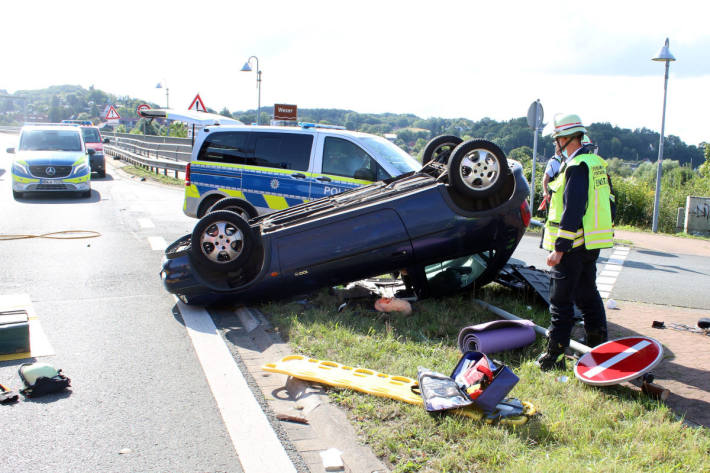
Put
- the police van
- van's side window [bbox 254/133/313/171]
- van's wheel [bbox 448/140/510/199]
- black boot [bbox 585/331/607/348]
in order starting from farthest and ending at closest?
van's side window [bbox 254/133/313/171] → the police van → van's wheel [bbox 448/140/510/199] → black boot [bbox 585/331/607/348]

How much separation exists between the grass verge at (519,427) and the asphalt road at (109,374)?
93cm

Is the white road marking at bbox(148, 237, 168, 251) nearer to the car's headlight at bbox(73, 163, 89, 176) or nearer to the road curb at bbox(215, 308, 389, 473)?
the road curb at bbox(215, 308, 389, 473)

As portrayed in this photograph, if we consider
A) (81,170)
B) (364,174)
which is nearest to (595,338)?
(364,174)

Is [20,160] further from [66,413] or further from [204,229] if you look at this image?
[66,413]

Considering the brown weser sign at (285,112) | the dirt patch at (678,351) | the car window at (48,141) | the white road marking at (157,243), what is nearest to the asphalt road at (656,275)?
the dirt patch at (678,351)

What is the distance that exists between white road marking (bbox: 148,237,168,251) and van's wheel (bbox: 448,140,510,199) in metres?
5.84

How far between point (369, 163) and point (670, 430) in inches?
248

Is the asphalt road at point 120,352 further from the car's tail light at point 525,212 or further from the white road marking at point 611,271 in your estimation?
the car's tail light at point 525,212

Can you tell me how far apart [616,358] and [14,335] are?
458 centimetres

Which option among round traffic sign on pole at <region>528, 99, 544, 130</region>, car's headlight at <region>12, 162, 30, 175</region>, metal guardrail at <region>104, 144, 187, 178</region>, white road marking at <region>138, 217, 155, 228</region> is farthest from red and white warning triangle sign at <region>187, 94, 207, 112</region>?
round traffic sign on pole at <region>528, 99, 544, 130</region>

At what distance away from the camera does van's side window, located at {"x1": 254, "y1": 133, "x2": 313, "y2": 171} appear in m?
9.97

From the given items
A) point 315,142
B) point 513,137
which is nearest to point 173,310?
point 315,142

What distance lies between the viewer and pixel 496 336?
5062 mm

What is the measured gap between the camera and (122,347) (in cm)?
542
